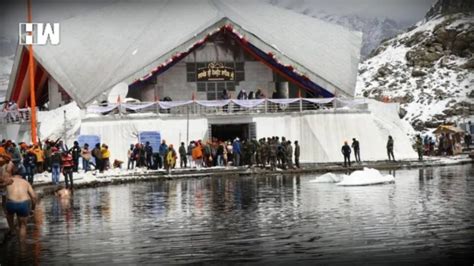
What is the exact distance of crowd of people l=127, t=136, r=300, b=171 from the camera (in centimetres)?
3812

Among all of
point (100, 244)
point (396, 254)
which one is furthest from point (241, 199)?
point (396, 254)

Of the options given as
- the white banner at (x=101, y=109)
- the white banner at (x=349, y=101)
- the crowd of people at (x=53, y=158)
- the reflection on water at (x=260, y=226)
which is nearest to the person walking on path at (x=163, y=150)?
the crowd of people at (x=53, y=158)

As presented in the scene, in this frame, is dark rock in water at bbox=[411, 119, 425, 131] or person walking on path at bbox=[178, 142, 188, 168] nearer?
person walking on path at bbox=[178, 142, 188, 168]

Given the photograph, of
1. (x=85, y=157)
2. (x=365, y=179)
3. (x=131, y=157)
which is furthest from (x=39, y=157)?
(x=365, y=179)

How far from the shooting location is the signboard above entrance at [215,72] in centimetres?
4903

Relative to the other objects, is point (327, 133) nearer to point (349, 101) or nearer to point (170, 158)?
point (349, 101)

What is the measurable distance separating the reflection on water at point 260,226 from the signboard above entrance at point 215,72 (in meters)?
23.7

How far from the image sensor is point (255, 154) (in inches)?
1556

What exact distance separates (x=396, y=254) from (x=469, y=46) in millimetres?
91868

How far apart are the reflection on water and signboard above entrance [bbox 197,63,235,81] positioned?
77.8 ft

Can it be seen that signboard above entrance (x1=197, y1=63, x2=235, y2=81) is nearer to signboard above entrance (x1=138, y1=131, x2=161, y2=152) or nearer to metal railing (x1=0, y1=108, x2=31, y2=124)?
signboard above entrance (x1=138, y1=131, x2=161, y2=152)

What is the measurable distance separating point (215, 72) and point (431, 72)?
5737 centimetres

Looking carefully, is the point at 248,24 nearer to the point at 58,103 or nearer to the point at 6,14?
the point at 58,103

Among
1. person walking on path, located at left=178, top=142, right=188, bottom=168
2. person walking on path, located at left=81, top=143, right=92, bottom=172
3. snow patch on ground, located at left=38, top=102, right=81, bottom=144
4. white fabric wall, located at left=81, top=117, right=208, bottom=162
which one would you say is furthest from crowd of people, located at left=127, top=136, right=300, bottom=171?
snow patch on ground, located at left=38, top=102, right=81, bottom=144
